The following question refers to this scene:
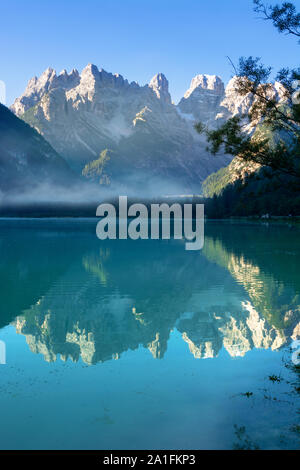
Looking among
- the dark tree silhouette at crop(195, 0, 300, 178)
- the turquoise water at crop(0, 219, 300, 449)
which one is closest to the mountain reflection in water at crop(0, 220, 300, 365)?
the turquoise water at crop(0, 219, 300, 449)

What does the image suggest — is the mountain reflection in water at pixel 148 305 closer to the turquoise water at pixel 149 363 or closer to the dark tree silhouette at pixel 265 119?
the turquoise water at pixel 149 363

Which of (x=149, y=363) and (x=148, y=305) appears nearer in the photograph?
(x=149, y=363)

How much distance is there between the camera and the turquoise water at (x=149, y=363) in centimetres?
1084

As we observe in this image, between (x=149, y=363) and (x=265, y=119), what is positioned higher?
(x=265, y=119)

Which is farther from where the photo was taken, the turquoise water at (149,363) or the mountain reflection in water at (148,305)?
the mountain reflection in water at (148,305)

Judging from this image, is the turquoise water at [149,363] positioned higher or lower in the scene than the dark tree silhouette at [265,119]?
lower

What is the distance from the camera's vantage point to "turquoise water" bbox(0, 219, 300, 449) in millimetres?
10844

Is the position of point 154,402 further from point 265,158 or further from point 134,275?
point 134,275

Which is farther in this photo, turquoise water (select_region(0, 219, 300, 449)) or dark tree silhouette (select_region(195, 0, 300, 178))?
dark tree silhouette (select_region(195, 0, 300, 178))

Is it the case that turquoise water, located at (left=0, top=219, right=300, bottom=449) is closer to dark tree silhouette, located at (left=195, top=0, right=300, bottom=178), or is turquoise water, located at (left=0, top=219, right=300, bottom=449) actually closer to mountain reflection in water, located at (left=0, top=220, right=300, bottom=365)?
mountain reflection in water, located at (left=0, top=220, right=300, bottom=365)

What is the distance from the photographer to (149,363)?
16.5 m

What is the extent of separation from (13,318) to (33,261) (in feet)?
86.7

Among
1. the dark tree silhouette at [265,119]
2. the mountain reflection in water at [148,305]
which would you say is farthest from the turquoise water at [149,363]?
the dark tree silhouette at [265,119]
